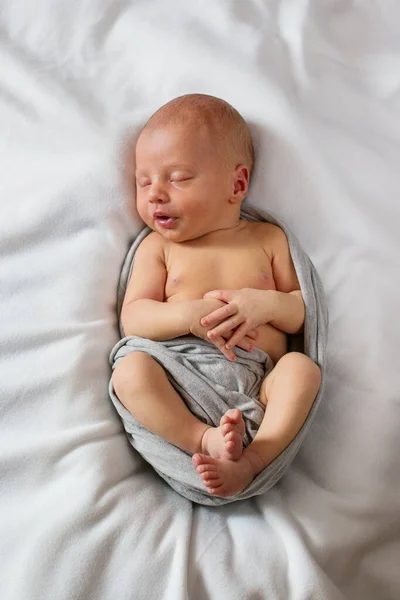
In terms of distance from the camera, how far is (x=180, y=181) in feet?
4.61

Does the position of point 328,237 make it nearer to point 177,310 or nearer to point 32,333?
point 177,310

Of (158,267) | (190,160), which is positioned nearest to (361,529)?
(158,267)

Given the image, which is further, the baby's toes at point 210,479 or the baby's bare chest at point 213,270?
the baby's bare chest at point 213,270

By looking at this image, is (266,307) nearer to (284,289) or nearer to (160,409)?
(284,289)

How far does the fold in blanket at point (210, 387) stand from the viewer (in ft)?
4.07

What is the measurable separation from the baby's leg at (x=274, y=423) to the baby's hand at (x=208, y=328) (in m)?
0.08

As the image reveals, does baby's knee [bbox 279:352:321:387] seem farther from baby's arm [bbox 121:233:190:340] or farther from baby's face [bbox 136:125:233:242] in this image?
baby's face [bbox 136:125:233:242]

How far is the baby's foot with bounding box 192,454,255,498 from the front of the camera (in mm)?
1132

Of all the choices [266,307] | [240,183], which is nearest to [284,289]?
[266,307]

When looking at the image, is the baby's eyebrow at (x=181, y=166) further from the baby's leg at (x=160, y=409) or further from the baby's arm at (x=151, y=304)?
the baby's leg at (x=160, y=409)

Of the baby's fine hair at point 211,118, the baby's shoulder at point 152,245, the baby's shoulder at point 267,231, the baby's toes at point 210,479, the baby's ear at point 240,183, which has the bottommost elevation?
the baby's toes at point 210,479

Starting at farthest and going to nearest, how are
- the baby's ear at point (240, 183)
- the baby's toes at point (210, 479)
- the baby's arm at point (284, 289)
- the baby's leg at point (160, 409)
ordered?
the baby's ear at point (240, 183), the baby's arm at point (284, 289), the baby's leg at point (160, 409), the baby's toes at point (210, 479)

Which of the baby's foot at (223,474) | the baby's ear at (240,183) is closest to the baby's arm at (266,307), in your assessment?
the baby's ear at (240,183)

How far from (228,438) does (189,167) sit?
1.79 feet
